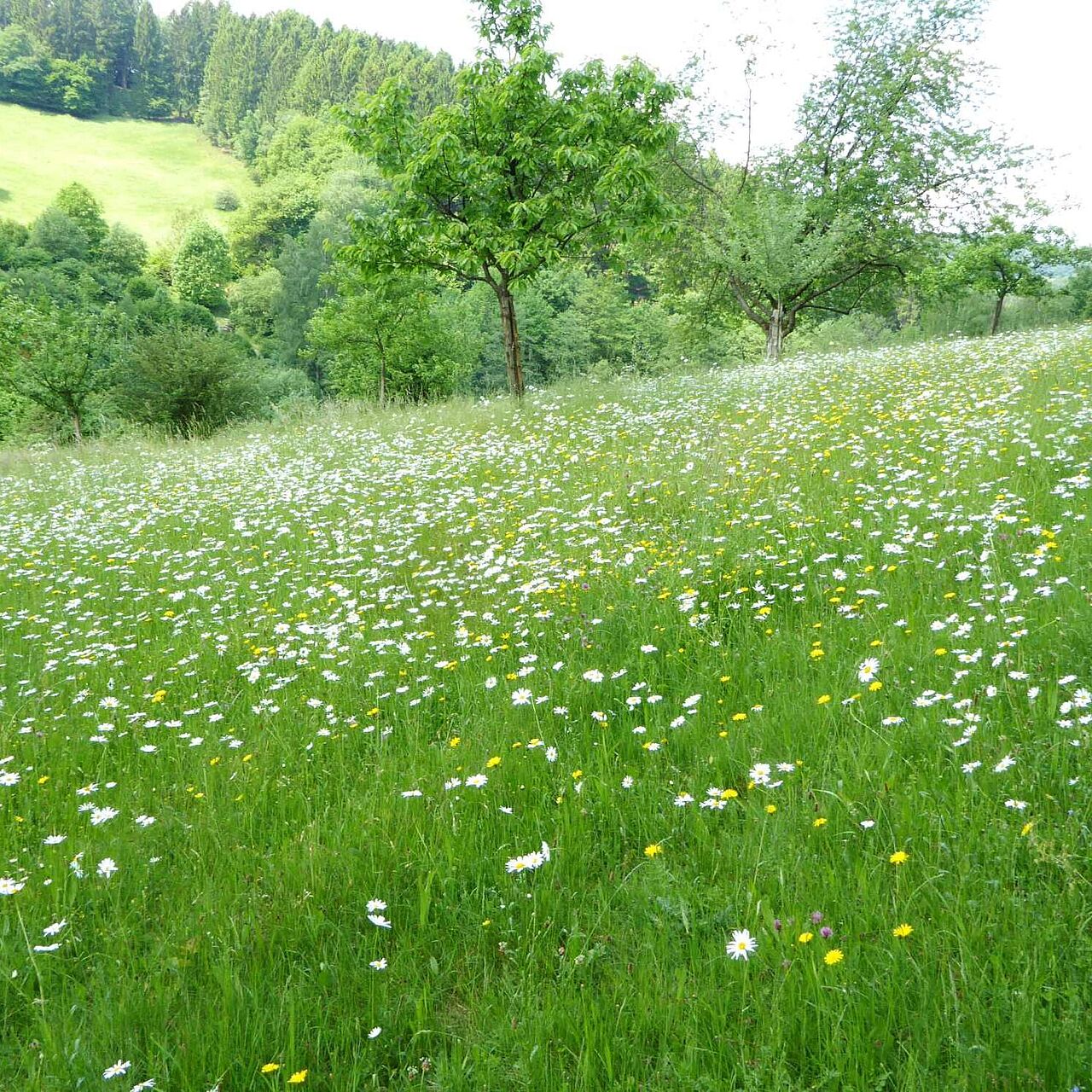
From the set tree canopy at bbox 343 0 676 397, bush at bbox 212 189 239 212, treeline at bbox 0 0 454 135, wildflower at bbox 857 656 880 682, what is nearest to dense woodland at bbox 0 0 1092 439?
tree canopy at bbox 343 0 676 397

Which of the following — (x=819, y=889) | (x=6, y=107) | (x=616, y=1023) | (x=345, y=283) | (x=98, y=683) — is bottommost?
(x=98, y=683)

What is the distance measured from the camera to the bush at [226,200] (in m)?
102

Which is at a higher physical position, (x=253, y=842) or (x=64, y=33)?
(x=64, y=33)

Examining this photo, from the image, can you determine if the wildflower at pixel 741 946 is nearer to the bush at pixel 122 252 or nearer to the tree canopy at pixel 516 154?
the tree canopy at pixel 516 154

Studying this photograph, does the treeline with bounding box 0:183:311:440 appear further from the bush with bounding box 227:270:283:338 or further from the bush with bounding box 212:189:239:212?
the bush with bounding box 212:189:239:212

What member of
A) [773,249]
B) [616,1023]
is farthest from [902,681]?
[773,249]

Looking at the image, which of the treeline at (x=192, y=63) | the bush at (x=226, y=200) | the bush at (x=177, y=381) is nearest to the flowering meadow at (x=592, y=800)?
the bush at (x=177, y=381)

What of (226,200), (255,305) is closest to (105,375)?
(255,305)

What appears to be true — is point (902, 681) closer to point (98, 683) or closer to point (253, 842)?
point (253, 842)

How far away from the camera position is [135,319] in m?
57.4

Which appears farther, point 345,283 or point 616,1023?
point 345,283

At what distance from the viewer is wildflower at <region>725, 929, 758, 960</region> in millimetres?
2137

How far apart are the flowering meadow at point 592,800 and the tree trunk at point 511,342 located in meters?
9.94

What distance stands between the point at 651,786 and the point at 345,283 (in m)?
32.0
